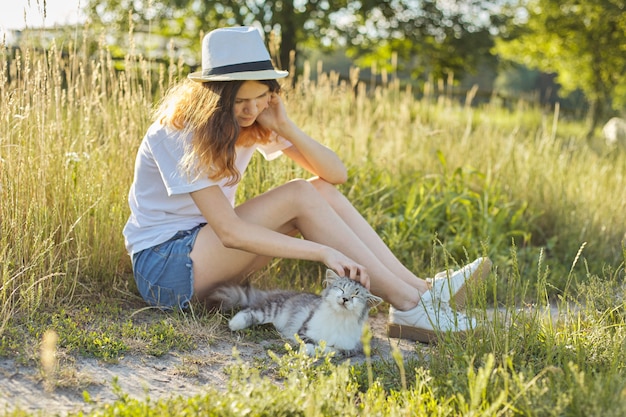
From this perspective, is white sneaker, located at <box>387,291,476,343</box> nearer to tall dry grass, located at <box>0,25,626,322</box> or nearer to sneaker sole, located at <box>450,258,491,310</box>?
sneaker sole, located at <box>450,258,491,310</box>

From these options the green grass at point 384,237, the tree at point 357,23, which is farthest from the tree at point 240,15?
the green grass at point 384,237

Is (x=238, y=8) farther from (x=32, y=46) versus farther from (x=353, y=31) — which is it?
(x=32, y=46)

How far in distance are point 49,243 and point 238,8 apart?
8.71m

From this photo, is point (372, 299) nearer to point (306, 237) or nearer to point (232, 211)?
point (306, 237)

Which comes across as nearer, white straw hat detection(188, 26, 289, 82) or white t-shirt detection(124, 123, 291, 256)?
white straw hat detection(188, 26, 289, 82)

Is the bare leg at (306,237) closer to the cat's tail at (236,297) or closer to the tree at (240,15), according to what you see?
the cat's tail at (236,297)

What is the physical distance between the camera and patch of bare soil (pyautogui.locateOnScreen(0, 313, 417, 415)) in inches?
89.5

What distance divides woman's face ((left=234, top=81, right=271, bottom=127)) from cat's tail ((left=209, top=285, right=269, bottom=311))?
0.80 meters

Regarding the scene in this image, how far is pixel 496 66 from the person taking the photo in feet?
46.0

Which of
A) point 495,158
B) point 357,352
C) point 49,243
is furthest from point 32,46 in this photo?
point 495,158

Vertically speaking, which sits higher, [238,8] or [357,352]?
[238,8]

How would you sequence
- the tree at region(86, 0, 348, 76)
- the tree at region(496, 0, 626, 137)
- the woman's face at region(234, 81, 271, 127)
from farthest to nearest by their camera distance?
the tree at region(496, 0, 626, 137)
the tree at region(86, 0, 348, 76)
the woman's face at region(234, 81, 271, 127)

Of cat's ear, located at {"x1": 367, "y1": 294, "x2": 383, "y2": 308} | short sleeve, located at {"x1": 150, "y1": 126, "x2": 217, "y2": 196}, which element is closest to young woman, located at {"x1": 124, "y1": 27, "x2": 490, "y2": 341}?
short sleeve, located at {"x1": 150, "y1": 126, "x2": 217, "y2": 196}

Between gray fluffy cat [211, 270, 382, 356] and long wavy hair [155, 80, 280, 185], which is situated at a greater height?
long wavy hair [155, 80, 280, 185]
